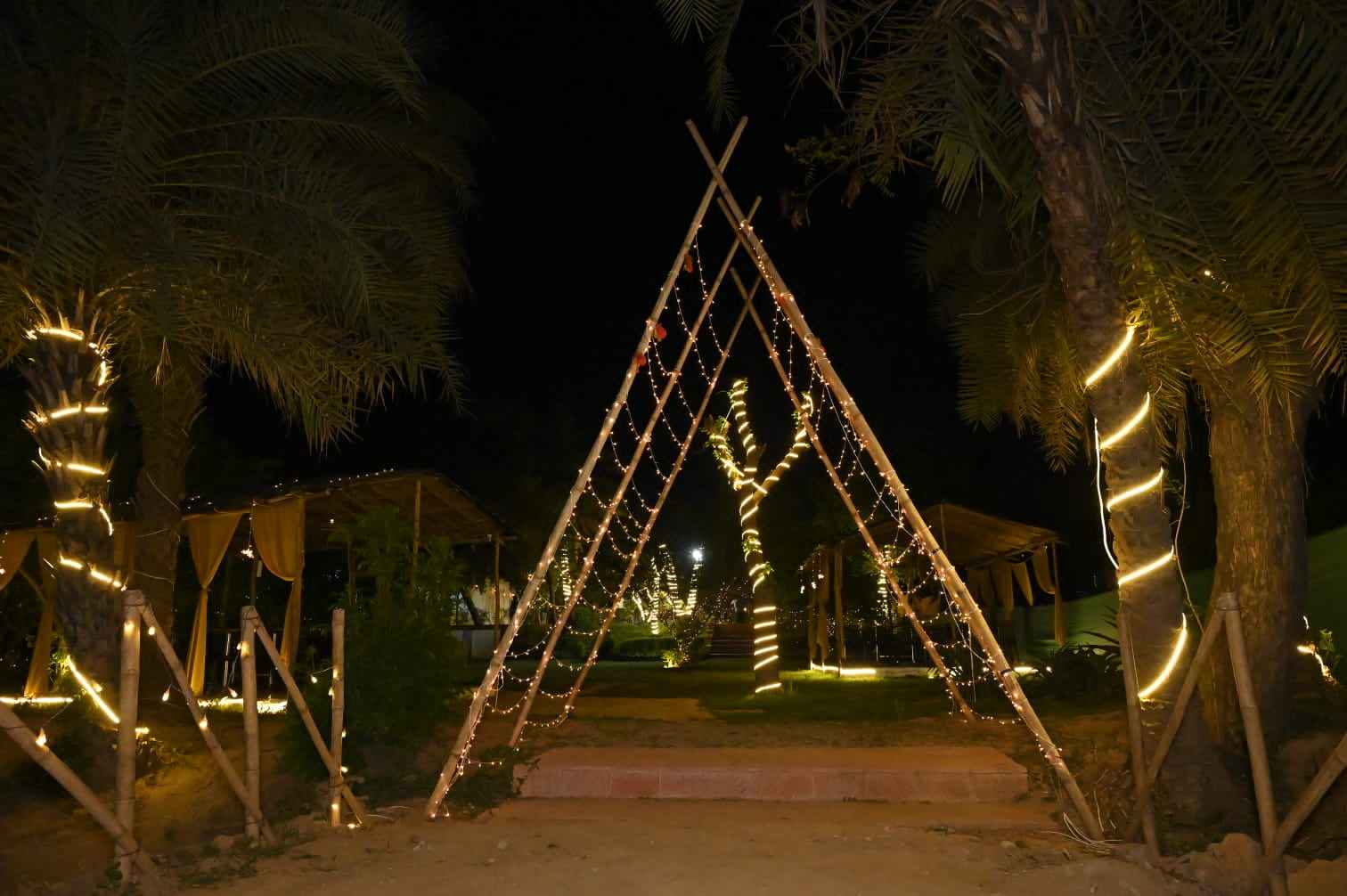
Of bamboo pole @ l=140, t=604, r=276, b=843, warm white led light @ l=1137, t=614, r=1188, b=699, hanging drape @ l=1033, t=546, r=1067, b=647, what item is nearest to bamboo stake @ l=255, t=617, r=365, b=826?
bamboo pole @ l=140, t=604, r=276, b=843

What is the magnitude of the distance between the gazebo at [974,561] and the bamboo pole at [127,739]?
472 inches

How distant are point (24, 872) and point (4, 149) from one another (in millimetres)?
4516

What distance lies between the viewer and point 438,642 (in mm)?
7668

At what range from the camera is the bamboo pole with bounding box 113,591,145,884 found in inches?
183

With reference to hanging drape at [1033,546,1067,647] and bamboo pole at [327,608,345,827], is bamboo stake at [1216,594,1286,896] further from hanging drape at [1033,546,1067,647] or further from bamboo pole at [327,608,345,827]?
hanging drape at [1033,546,1067,647]

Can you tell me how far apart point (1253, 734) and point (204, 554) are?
12.0 m

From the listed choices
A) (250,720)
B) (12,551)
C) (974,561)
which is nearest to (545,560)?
(250,720)

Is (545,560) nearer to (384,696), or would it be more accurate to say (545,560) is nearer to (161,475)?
(384,696)

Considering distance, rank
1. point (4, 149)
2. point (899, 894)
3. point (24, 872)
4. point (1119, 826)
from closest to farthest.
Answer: point (899, 894)
point (1119, 826)
point (24, 872)
point (4, 149)

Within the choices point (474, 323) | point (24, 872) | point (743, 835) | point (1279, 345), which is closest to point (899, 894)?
point (743, 835)

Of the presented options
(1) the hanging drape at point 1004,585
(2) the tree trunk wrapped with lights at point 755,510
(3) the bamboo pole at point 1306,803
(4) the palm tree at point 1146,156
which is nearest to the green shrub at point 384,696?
(4) the palm tree at point 1146,156

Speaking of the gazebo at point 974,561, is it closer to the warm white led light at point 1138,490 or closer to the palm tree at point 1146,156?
the palm tree at point 1146,156

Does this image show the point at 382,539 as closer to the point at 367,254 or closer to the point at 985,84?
the point at 367,254

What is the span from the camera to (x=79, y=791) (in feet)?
14.1
